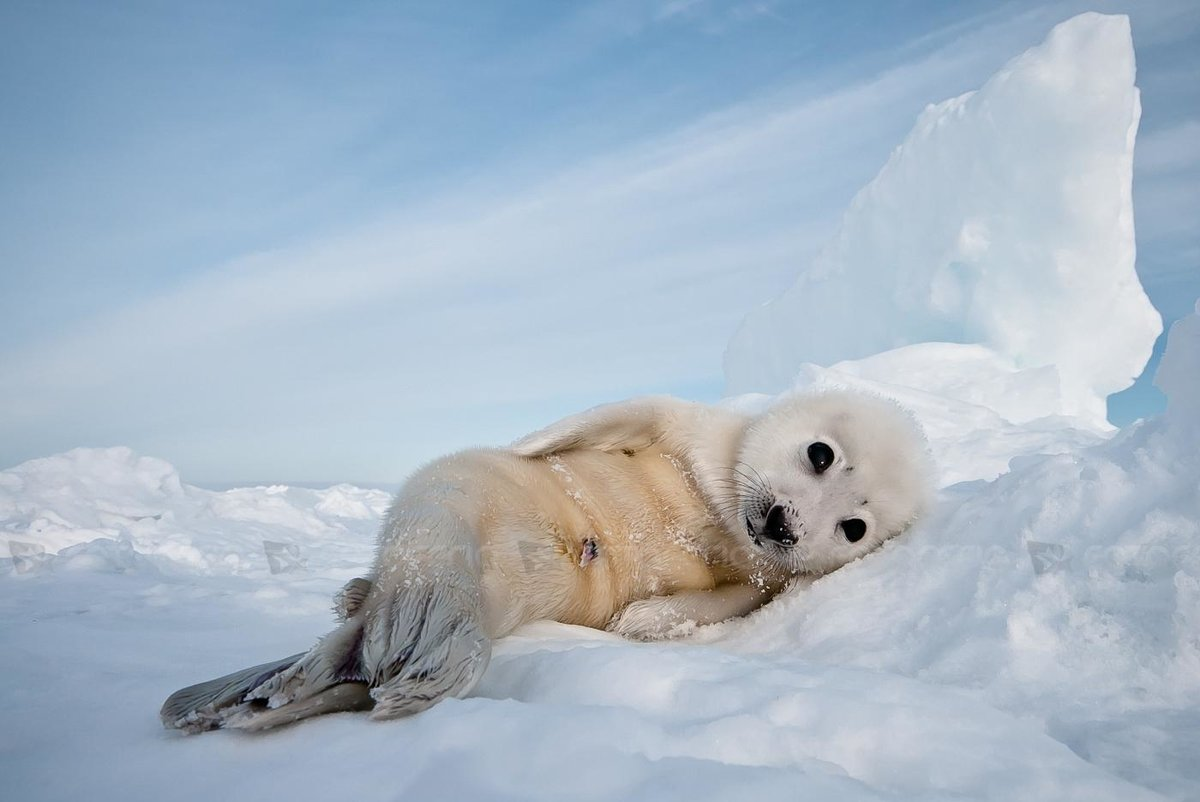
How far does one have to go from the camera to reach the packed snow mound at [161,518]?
6.48 metres

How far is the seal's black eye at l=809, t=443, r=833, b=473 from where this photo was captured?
2.95 m

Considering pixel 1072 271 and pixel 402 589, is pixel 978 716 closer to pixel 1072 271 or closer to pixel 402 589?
pixel 402 589

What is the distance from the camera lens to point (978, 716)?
4.83ft

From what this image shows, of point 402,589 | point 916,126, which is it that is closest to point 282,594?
point 402,589

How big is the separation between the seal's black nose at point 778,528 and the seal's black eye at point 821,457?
0.25 meters

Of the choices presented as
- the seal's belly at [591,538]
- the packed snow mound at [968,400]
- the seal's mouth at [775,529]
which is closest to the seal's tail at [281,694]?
the seal's belly at [591,538]

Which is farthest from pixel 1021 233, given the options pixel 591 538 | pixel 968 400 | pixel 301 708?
pixel 301 708

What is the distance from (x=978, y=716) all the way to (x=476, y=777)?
879mm

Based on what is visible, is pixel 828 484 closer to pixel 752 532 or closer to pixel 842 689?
pixel 752 532

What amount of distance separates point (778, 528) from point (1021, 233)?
11.5 meters

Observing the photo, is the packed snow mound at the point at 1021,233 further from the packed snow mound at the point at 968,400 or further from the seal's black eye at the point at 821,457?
the seal's black eye at the point at 821,457

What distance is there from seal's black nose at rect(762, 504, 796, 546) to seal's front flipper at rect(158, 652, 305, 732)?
160 centimetres

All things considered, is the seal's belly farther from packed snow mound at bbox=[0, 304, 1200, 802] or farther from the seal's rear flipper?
the seal's rear flipper

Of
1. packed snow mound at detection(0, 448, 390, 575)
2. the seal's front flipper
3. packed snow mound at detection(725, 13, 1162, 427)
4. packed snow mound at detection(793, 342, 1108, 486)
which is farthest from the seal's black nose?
packed snow mound at detection(725, 13, 1162, 427)
